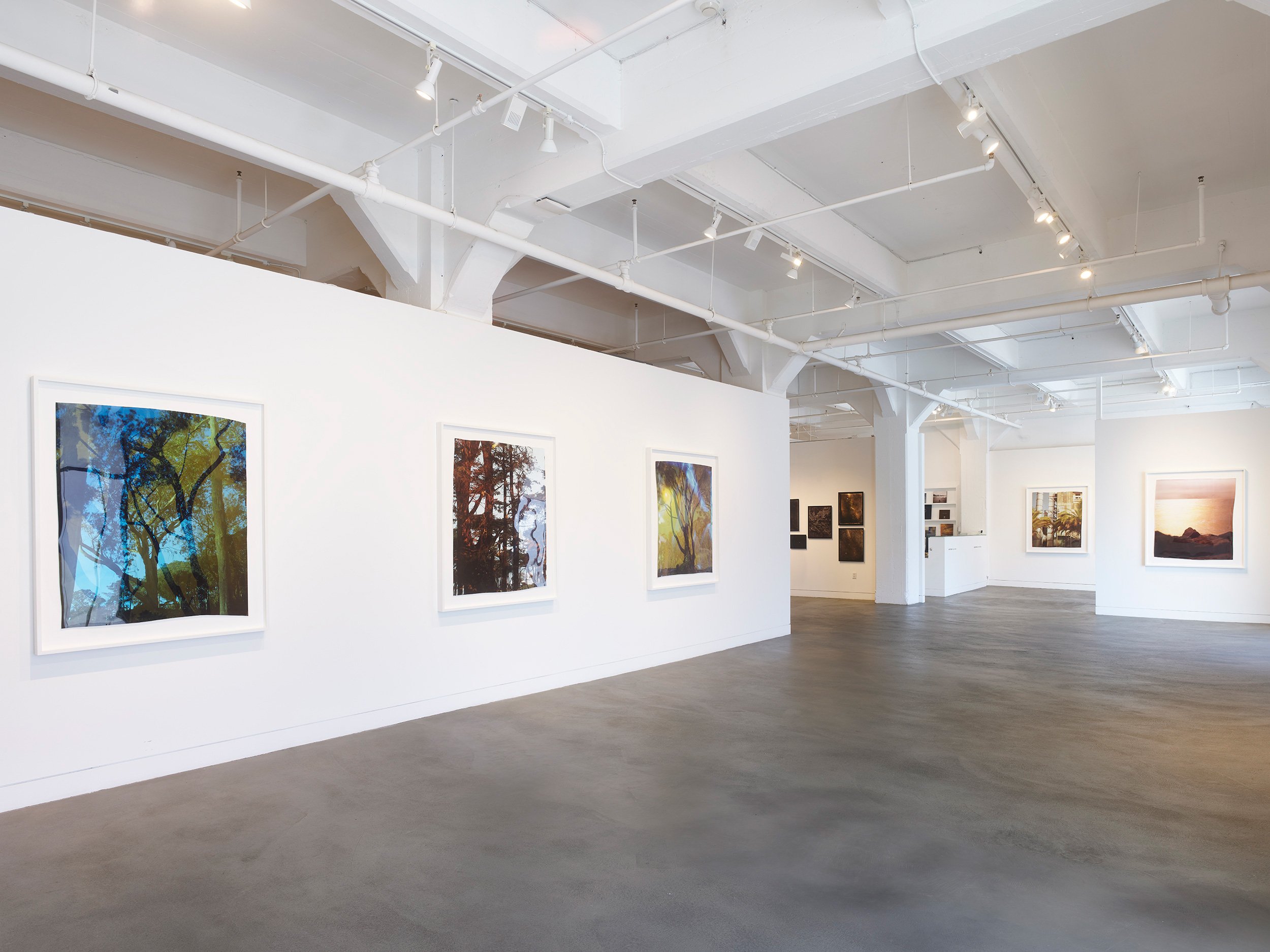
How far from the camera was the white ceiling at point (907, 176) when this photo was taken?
6980mm

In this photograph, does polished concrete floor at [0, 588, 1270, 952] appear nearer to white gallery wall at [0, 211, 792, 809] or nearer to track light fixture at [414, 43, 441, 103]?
white gallery wall at [0, 211, 792, 809]

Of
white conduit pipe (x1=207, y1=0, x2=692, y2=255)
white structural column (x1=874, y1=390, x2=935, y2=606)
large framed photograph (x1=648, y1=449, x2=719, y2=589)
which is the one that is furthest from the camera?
white structural column (x1=874, y1=390, x2=935, y2=606)

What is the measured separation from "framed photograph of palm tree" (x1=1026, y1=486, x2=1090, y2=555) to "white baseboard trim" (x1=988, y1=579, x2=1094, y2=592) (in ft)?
2.51

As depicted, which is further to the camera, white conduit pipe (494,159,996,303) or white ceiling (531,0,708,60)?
white conduit pipe (494,159,996,303)

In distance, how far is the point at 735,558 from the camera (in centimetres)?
1071

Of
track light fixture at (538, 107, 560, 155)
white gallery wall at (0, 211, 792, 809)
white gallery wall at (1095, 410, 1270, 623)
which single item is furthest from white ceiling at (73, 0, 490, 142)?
white gallery wall at (1095, 410, 1270, 623)

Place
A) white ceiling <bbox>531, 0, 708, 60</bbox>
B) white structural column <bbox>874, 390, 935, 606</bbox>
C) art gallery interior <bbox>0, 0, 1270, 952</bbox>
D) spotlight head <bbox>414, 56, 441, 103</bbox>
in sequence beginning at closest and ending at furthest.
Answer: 1. art gallery interior <bbox>0, 0, 1270, 952</bbox>
2. spotlight head <bbox>414, 56, 441, 103</bbox>
3. white ceiling <bbox>531, 0, 708, 60</bbox>
4. white structural column <bbox>874, 390, 935, 606</bbox>

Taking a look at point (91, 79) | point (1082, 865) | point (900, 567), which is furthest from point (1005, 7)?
point (900, 567)

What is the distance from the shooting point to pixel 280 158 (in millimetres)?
5312

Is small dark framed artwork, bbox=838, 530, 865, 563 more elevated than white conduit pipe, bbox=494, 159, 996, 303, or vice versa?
white conduit pipe, bbox=494, 159, 996, 303

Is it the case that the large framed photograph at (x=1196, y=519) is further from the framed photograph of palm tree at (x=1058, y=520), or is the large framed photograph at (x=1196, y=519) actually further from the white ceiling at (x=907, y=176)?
the white ceiling at (x=907, y=176)

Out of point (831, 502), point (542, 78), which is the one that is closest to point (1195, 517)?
point (831, 502)

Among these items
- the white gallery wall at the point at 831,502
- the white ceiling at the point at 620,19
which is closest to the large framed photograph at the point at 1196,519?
the white gallery wall at the point at 831,502

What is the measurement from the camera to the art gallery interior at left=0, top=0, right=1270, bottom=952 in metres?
3.78
